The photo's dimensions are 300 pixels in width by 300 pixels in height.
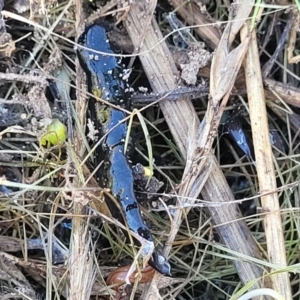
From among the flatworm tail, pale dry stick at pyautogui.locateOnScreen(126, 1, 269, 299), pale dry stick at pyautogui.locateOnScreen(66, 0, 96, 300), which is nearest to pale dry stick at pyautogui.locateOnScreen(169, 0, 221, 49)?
pale dry stick at pyautogui.locateOnScreen(126, 1, 269, 299)

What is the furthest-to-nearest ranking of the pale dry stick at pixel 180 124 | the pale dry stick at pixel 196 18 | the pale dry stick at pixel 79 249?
the pale dry stick at pixel 196 18 < the pale dry stick at pixel 180 124 < the pale dry stick at pixel 79 249

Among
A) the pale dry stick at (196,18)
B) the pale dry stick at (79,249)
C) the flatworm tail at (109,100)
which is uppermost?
the pale dry stick at (196,18)

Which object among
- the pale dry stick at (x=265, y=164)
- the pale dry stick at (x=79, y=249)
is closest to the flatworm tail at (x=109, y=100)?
the pale dry stick at (x=79, y=249)

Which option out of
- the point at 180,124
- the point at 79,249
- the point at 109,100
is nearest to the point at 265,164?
the point at 180,124

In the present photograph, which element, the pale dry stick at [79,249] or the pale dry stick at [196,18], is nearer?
the pale dry stick at [79,249]

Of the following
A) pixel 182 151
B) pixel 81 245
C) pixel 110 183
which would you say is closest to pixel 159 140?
pixel 182 151

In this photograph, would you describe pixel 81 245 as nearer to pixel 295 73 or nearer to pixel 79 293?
pixel 79 293

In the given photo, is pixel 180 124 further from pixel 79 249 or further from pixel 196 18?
pixel 79 249

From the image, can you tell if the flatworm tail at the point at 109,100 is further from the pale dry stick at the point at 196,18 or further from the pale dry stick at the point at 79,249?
the pale dry stick at the point at 196,18
